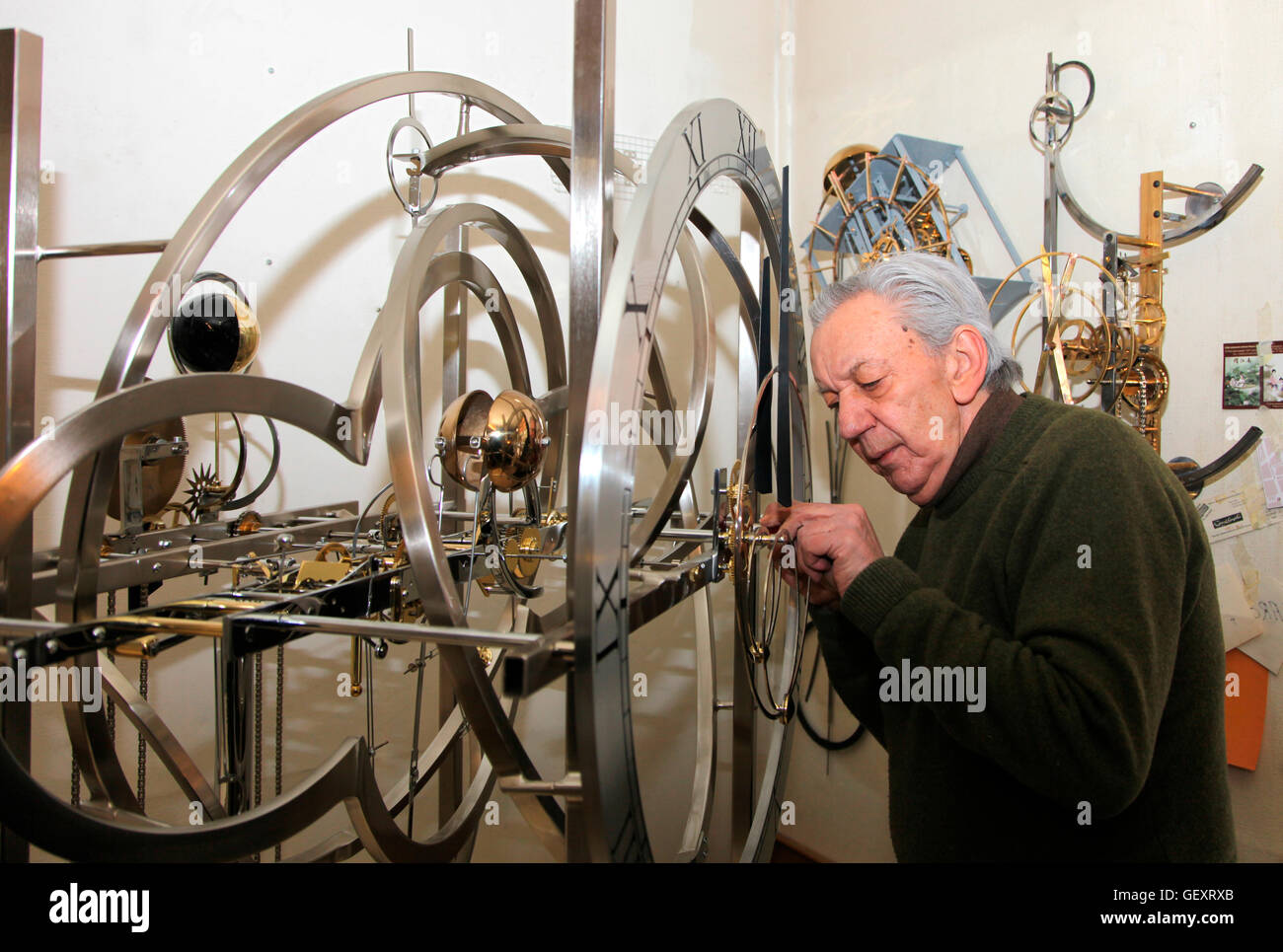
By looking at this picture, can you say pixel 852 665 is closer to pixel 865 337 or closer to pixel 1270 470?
pixel 865 337

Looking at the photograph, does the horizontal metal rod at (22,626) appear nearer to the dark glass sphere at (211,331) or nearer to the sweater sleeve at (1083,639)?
the dark glass sphere at (211,331)

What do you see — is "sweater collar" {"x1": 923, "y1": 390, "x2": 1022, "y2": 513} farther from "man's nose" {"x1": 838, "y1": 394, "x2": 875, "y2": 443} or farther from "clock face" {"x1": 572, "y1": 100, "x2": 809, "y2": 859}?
"clock face" {"x1": 572, "y1": 100, "x2": 809, "y2": 859}

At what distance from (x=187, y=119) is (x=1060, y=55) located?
6.50 ft

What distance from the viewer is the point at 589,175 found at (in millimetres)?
972

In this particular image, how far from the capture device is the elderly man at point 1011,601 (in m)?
0.93

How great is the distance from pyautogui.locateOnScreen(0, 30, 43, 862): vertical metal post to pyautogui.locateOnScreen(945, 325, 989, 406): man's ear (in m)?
1.26

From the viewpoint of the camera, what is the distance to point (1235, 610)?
1865mm

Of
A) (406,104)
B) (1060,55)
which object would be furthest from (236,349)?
(1060,55)

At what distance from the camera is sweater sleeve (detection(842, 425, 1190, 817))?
0.92m

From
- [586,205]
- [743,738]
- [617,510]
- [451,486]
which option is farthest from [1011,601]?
[451,486]

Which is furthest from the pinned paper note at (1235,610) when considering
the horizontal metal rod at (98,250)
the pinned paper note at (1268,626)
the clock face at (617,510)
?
the horizontal metal rod at (98,250)

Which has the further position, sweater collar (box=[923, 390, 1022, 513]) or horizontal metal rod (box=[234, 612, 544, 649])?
sweater collar (box=[923, 390, 1022, 513])

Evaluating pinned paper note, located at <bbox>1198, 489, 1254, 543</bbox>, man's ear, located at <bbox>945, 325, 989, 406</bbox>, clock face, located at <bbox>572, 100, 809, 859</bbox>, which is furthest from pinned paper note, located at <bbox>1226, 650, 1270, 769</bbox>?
clock face, located at <bbox>572, 100, 809, 859</bbox>

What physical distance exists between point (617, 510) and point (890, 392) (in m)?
0.48
